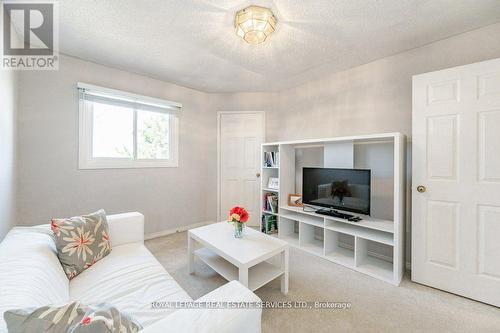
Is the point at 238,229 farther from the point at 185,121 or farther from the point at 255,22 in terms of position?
the point at 185,121

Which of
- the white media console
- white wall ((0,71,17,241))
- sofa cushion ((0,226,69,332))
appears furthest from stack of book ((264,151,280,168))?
white wall ((0,71,17,241))

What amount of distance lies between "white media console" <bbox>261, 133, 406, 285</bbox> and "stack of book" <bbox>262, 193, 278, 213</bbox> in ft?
0.24

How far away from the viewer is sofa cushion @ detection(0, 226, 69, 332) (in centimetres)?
76

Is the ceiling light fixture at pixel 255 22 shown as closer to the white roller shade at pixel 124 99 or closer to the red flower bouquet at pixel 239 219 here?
the red flower bouquet at pixel 239 219

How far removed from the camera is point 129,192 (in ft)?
9.39

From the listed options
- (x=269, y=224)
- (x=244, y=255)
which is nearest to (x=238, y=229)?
(x=244, y=255)

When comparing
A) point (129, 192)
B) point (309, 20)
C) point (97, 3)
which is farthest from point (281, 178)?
point (97, 3)

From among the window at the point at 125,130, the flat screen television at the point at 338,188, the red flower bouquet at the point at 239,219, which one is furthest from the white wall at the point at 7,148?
the flat screen television at the point at 338,188

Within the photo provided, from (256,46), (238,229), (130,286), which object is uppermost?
(256,46)

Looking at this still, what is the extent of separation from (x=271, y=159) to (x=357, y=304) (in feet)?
6.83

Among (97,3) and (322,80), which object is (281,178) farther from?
(97,3)

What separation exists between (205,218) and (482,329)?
334 centimetres

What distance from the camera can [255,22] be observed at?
5.42ft

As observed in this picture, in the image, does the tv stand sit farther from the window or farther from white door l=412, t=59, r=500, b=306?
the window
